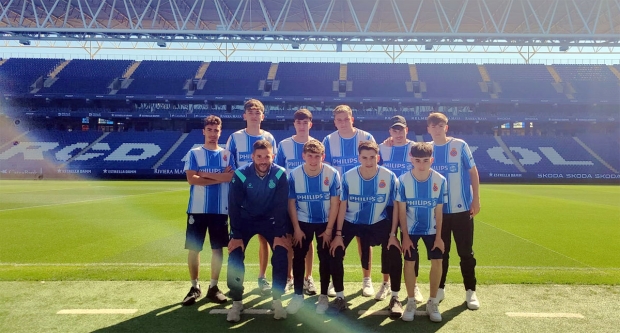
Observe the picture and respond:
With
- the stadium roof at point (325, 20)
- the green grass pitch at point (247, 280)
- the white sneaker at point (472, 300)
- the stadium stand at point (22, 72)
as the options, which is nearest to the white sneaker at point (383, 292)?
the green grass pitch at point (247, 280)

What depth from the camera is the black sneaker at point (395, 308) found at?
4219 mm

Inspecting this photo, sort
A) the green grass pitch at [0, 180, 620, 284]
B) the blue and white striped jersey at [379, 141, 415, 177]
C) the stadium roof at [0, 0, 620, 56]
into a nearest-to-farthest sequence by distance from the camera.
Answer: the blue and white striped jersey at [379, 141, 415, 177], the green grass pitch at [0, 180, 620, 284], the stadium roof at [0, 0, 620, 56]

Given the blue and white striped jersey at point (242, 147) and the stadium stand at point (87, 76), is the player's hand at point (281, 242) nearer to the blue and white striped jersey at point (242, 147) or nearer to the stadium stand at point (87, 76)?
the blue and white striped jersey at point (242, 147)

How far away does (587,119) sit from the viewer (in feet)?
121

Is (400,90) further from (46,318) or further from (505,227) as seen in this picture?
(46,318)

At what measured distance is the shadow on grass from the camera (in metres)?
3.90

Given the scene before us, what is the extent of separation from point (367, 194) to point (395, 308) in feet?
3.95

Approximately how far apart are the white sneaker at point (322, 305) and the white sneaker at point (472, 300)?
1.53 meters

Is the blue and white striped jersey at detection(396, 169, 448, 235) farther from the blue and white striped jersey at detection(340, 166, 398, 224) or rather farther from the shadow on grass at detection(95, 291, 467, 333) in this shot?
the shadow on grass at detection(95, 291, 467, 333)

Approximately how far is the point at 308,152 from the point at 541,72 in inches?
1727

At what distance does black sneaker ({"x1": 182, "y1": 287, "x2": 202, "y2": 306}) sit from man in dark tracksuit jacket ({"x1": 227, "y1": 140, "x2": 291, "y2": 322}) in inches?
23.4

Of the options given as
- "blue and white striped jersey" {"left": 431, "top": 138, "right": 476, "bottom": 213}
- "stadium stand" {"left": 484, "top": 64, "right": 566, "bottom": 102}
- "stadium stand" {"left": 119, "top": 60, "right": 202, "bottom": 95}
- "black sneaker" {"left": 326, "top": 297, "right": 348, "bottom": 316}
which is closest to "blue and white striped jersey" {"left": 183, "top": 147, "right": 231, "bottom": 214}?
"black sneaker" {"left": 326, "top": 297, "right": 348, "bottom": 316}

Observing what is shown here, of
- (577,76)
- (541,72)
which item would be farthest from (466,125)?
(577,76)

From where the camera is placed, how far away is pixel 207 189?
4801mm
